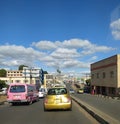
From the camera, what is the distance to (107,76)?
295 feet

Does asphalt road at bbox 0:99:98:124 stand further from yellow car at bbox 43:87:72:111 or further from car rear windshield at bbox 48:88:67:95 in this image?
car rear windshield at bbox 48:88:67:95

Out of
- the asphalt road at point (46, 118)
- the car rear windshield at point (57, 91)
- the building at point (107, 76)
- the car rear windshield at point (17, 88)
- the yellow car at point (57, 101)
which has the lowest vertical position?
the asphalt road at point (46, 118)

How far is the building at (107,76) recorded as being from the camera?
80200 mm

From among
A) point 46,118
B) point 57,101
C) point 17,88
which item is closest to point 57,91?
point 57,101

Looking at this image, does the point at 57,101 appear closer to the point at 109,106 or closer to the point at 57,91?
the point at 57,91

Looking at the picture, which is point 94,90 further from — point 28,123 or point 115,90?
point 28,123

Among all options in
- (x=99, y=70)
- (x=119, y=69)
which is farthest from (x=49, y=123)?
(x=99, y=70)

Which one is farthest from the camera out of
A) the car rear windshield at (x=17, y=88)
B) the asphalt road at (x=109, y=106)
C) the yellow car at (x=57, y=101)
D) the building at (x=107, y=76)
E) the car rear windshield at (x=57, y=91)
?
the building at (x=107, y=76)

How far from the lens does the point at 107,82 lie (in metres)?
89.4

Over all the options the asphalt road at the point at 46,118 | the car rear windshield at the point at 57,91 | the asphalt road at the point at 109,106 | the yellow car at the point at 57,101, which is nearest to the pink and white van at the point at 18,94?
the asphalt road at the point at 109,106

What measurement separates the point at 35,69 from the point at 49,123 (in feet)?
263

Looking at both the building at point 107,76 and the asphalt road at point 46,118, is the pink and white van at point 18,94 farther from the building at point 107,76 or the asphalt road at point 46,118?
the building at point 107,76

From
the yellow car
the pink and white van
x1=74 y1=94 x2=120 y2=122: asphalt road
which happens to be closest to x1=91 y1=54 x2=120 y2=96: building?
x1=74 y1=94 x2=120 y2=122: asphalt road

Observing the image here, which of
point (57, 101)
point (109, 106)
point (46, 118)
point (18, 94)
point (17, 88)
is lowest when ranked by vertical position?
point (46, 118)
